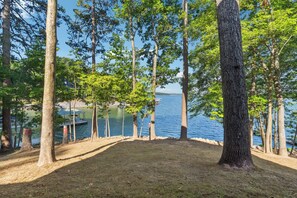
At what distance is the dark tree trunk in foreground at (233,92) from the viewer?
11.3ft

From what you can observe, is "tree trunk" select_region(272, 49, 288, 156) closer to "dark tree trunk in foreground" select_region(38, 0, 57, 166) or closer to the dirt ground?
the dirt ground

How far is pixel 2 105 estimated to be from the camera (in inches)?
320

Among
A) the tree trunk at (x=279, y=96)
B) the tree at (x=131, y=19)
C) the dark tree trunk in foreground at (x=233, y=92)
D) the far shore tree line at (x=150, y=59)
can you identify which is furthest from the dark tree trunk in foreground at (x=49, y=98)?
the tree trunk at (x=279, y=96)

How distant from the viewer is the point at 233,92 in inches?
136

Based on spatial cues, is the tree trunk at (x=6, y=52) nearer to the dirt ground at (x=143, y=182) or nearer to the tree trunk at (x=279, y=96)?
the dirt ground at (x=143, y=182)

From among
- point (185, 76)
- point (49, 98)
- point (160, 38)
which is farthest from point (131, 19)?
point (49, 98)

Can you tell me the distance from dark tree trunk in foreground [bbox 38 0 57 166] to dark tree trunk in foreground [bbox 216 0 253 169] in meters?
3.52

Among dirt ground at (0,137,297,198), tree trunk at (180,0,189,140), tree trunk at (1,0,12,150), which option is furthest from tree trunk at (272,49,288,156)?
tree trunk at (1,0,12,150)

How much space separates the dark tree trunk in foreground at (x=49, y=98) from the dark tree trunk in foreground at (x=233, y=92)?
11.6ft

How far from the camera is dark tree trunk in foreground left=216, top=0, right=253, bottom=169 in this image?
345 centimetres

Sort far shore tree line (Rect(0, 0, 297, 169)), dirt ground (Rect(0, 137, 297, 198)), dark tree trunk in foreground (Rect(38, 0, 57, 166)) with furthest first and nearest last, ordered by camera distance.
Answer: far shore tree line (Rect(0, 0, 297, 169))
dark tree trunk in foreground (Rect(38, 0, 57, 166))
dirt ground (Rect(0, 137, 297, 198))

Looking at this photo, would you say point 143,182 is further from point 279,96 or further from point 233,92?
point 279,96

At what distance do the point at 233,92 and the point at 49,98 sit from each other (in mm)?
3700

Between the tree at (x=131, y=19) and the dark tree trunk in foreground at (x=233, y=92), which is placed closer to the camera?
the dark tree trunk in foreground at (x=233, y=92)
